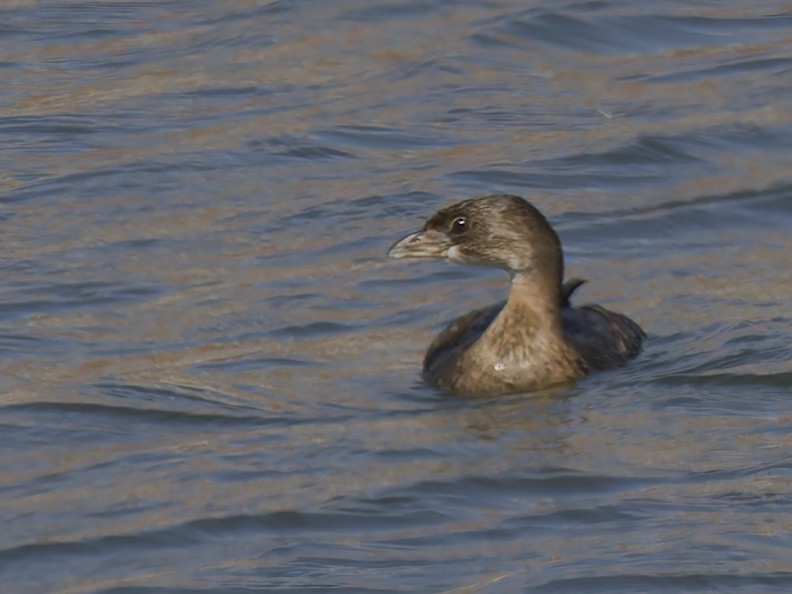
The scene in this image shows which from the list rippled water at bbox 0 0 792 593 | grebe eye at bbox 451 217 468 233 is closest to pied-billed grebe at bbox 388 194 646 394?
grebe eye at bbox 451 217 468 233

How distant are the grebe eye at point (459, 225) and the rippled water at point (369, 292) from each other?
687 mm

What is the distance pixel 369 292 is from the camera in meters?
12.1

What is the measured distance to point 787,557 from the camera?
7.86 meters

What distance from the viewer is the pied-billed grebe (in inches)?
418

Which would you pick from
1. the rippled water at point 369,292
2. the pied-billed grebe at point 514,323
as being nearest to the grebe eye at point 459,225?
the pied-billed grebe at point 514,323

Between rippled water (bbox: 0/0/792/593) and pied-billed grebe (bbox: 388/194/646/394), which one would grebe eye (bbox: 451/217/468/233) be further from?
rippled water (bbox: 0/0/792/593)

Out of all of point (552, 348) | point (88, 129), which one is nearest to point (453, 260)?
point (552, 348)

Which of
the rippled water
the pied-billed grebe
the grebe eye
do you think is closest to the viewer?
the rippled water

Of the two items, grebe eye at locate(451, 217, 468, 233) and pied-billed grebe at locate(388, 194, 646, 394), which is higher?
grebe eye at locate(451, 217, 468, 233)

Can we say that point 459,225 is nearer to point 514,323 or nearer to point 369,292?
point 514,323

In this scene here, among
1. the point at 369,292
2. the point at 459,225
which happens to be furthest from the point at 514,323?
the point at 369,292

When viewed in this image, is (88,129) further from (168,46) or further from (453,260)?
(453,260)

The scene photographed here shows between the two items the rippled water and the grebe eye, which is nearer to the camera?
the rippled water

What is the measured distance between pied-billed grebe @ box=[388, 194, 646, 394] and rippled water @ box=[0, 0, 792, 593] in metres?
0.19
